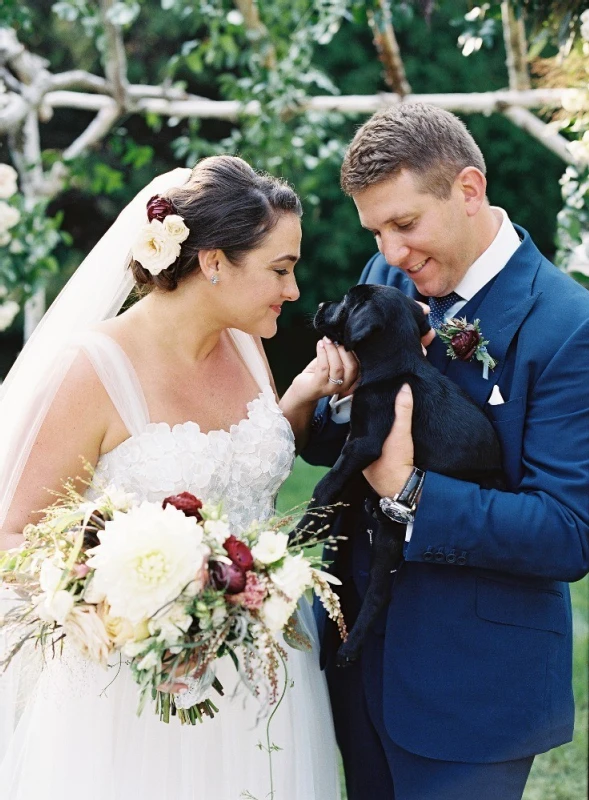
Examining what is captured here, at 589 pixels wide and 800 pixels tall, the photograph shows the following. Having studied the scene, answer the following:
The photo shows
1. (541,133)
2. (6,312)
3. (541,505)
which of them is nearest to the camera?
(541,505)

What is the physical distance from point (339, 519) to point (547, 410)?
79 centimetres

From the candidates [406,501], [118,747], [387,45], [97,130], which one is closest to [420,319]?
[406,501]

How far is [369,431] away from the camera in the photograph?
9.21 feet

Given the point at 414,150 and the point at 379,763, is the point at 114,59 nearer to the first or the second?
the point at 414,150

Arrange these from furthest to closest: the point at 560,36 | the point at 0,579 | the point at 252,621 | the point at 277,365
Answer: the point at 277,365, the point at 560,36, the point at 0,579, the point at 252,621

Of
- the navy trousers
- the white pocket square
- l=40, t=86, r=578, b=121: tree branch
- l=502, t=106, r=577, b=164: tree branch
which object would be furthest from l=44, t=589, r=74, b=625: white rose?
l=40, t=86, r=578, b=121: tree branch

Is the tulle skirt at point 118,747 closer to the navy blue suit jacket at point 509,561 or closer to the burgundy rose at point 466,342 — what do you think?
the navy blue suit jacket at point 509,561

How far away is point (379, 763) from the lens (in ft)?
9.95

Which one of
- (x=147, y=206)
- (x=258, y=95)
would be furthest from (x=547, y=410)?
(x=258, y=95)

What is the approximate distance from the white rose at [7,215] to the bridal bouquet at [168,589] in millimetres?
3512

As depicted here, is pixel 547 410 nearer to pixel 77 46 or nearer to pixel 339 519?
pixel 339 519

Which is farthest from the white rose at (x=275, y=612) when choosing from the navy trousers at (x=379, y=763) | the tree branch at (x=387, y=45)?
the tree branch at (x=387, y=45)

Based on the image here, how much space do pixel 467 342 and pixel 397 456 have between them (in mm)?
371

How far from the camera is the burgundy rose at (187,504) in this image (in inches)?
90.4
